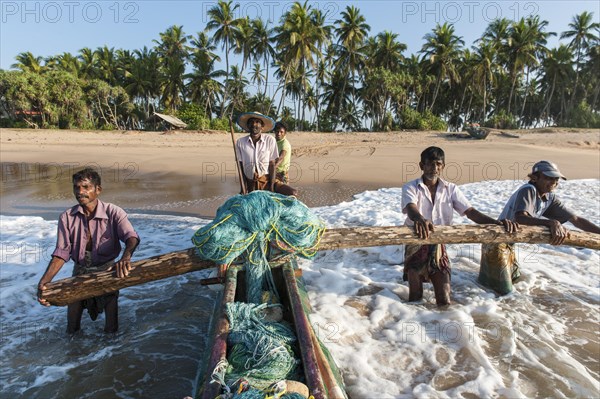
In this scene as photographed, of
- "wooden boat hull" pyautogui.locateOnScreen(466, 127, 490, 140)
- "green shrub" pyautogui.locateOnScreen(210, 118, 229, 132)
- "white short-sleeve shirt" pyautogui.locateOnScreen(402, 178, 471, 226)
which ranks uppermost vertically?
"green shrub" pyautogui.locateOnScreen(210, 118, 229, 132)

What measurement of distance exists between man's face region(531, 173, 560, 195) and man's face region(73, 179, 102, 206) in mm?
3949

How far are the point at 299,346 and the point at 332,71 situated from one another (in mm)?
33584

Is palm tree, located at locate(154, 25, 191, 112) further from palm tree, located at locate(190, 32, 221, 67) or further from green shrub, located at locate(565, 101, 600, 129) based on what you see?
green shrub, located at locate(565, 101, 600, 129)

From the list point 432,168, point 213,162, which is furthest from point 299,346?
point 213,162

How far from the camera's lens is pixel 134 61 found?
105 feet

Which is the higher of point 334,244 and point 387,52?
point 387,52

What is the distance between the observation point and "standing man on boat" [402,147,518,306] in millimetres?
3221

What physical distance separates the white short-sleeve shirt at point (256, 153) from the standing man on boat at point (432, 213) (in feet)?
8.11

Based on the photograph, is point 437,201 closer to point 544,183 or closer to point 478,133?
point 544,183

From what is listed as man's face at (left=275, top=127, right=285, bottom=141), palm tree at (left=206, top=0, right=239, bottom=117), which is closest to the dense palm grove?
palm tree at (left=206, top=0, right=239, bottom=117)

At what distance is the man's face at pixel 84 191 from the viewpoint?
2.89 metres

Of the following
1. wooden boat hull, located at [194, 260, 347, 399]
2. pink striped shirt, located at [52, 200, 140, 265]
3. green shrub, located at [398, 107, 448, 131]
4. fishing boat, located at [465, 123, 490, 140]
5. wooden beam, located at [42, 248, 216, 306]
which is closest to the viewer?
wooden boat hull, located at [194, 260, 347, 399]

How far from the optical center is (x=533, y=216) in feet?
11.8

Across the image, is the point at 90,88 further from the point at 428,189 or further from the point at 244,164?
the point at 428,189
